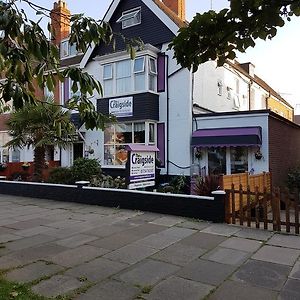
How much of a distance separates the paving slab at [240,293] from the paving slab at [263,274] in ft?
0.57

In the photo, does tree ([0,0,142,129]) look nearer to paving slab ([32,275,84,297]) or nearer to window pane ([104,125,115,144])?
paving slab ([32,275,84,297])

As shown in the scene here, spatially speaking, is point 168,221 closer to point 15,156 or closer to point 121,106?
point 121,106

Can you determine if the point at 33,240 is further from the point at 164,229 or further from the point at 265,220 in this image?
the point at 265,220

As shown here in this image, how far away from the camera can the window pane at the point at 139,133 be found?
1744 cm

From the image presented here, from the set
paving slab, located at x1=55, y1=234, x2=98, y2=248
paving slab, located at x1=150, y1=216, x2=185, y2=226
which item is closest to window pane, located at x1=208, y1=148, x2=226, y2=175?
paving slab, located at x1=150, y1=216, x2=185, y2=226

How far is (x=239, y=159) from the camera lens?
15.4 meters

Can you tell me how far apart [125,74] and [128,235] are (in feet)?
37.9

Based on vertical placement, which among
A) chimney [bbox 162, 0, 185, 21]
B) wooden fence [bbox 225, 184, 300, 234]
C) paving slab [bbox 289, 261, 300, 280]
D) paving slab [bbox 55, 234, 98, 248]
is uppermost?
chimney [bbox 162, 0, 185, 21]

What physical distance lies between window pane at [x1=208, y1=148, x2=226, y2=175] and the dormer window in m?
7.78

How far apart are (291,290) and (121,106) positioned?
557 inches

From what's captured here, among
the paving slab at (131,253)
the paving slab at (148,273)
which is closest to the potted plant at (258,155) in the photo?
the paving slab at (131,253)

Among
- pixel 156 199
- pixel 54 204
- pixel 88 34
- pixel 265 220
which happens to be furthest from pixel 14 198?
pixel 88 34

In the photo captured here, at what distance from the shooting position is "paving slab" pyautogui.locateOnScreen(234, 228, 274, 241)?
7.81 meters

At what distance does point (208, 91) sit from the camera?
739 inches
